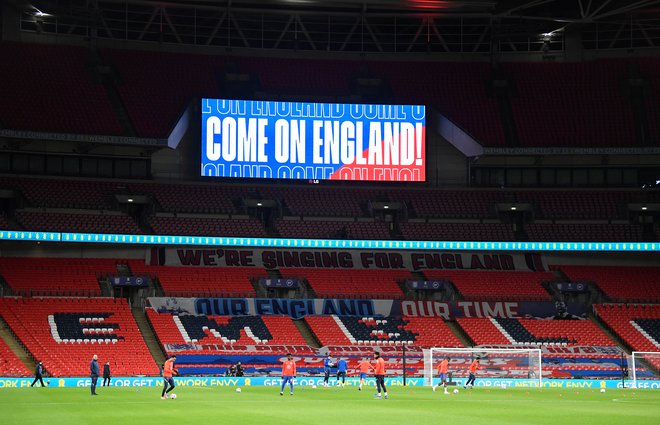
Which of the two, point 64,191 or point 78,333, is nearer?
point 78,333

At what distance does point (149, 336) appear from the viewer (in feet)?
210

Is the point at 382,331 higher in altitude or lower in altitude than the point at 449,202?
lower

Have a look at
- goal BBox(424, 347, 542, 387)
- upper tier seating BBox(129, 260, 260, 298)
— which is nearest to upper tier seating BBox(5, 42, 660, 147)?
upper tier seating BBox(129, 260, 260, 298)

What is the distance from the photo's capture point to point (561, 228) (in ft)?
247

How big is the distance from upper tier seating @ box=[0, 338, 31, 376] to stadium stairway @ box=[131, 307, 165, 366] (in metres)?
8.03

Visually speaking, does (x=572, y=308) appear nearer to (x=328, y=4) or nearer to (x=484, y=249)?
(x=484, y=249)

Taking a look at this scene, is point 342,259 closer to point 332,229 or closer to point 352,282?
point 332,229

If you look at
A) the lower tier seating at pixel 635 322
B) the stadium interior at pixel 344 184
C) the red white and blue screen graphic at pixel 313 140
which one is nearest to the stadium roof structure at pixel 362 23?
the stadium interior at pixel 344 184

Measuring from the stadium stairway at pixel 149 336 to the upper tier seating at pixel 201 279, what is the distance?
8.37 ft

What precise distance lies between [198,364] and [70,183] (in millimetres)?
19397

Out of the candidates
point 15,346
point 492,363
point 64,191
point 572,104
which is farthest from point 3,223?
point 572,104

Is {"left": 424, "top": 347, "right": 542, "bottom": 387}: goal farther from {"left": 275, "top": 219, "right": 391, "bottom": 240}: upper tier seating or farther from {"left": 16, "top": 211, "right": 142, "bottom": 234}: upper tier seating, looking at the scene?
{"left": 16, "top": 211, "right": 142, "bottom": 234}: upper tier seating

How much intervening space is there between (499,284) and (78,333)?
29.6 m

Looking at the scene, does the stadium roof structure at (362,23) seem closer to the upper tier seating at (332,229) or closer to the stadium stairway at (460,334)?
Answer: the upper tier seating at (332,229)
